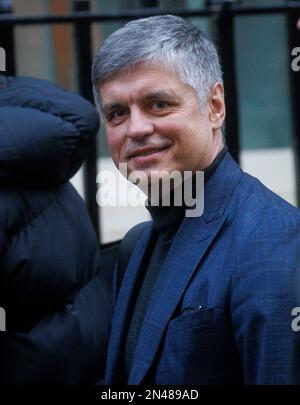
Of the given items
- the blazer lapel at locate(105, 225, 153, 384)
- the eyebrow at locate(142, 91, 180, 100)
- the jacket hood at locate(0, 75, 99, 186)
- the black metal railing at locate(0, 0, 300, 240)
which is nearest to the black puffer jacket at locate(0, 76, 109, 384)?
the jacket hood at locate(0, 75, 99, 186)

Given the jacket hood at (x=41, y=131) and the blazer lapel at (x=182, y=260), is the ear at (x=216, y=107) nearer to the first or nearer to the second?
the blazer lapel at (x=182, y=260)

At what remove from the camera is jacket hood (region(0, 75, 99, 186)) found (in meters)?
2.52

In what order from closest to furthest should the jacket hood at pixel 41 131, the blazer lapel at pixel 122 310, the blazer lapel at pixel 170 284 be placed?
the blazer lapel at pixel 170 284, the blazer lapel at pixel 122 310, the jacket hood at pixel 41 131

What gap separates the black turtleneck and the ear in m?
0.07

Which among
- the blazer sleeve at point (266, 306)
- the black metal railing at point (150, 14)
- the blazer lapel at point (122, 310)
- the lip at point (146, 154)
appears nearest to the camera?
the blazer sleeve at point (266, 306)

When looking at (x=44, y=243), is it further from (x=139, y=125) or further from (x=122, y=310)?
(x=139, y=125)

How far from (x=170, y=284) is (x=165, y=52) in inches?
20.8

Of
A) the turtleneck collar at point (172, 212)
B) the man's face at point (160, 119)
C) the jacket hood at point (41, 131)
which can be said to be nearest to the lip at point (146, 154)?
the man's face at point (160, 119)

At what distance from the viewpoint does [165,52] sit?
2088mm

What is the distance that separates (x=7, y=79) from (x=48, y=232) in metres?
0.48

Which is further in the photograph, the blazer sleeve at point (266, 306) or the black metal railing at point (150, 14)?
the black metal railing at point (150, 14)

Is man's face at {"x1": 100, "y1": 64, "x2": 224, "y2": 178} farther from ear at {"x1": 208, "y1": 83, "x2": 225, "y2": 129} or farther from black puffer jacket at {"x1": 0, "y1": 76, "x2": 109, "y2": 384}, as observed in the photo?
black puffer jacket at {"x1": 0, "y1": 76, "x2": 109, "y2": 384}

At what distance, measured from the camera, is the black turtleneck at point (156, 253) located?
219cm
